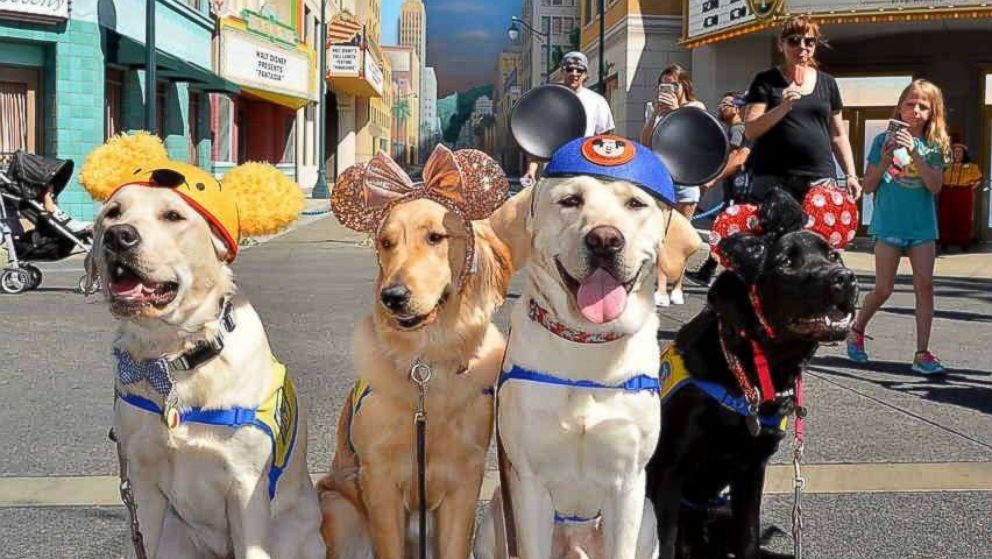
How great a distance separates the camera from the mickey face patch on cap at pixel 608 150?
8.82 ft

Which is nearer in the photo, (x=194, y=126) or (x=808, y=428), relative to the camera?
(x=808, y=428)

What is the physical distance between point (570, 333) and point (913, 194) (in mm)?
4404

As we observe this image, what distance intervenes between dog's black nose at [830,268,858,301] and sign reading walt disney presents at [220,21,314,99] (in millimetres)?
24867

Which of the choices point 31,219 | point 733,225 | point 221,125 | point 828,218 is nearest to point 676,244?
point 733,225

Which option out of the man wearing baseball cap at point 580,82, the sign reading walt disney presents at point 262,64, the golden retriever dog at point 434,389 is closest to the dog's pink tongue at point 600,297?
the golden retriever dog at point 434,389

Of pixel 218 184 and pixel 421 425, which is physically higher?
pixel 218 184

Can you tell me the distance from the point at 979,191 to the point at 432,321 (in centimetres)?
1682

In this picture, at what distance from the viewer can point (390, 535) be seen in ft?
9.49

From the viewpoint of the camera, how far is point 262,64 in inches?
1108

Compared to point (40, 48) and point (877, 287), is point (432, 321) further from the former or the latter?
point (40, 48)

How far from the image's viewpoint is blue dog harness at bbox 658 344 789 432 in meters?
3.04

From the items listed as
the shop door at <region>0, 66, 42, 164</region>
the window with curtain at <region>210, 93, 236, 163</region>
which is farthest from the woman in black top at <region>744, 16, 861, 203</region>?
the window with curtain at <region>210, 93, 236, 163</region>

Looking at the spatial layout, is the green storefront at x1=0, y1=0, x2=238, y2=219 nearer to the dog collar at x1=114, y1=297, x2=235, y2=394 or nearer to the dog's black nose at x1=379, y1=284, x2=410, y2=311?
the dog collar at x1=114, y1=297, x2=235, y2=394

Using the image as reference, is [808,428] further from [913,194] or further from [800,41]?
[800,41]
